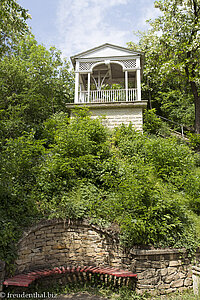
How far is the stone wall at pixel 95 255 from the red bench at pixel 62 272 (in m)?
0.25

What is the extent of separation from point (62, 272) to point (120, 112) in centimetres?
836

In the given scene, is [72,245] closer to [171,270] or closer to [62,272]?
[62,272]

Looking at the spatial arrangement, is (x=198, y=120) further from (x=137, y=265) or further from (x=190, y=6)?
(x=137, y=265)

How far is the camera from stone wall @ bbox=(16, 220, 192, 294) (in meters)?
5.29

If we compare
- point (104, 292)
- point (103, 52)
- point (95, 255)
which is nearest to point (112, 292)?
point (104, 292)

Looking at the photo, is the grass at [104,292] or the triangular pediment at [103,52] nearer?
the grass at [104,292]

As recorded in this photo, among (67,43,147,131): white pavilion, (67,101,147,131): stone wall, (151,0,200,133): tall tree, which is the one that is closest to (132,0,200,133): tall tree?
(151,0,200,133): tall tree

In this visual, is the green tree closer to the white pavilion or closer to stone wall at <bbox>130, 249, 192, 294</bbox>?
the white pavilion

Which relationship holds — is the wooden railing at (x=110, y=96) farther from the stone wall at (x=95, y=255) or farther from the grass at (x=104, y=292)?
the grass at (x=104, y=292)

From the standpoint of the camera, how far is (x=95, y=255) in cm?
589

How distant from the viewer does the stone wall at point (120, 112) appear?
462 inches

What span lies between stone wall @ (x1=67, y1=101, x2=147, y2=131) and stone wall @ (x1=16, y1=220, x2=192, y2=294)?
6.81m

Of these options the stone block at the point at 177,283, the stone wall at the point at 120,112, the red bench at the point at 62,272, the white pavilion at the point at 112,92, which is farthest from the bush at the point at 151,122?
the red bench at the point at 62,272

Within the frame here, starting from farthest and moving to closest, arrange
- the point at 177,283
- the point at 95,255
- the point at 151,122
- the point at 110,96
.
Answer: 1. the point at 151,122
2. the point at 110,96
3. the point at 95,255
4. the point at 177,283
